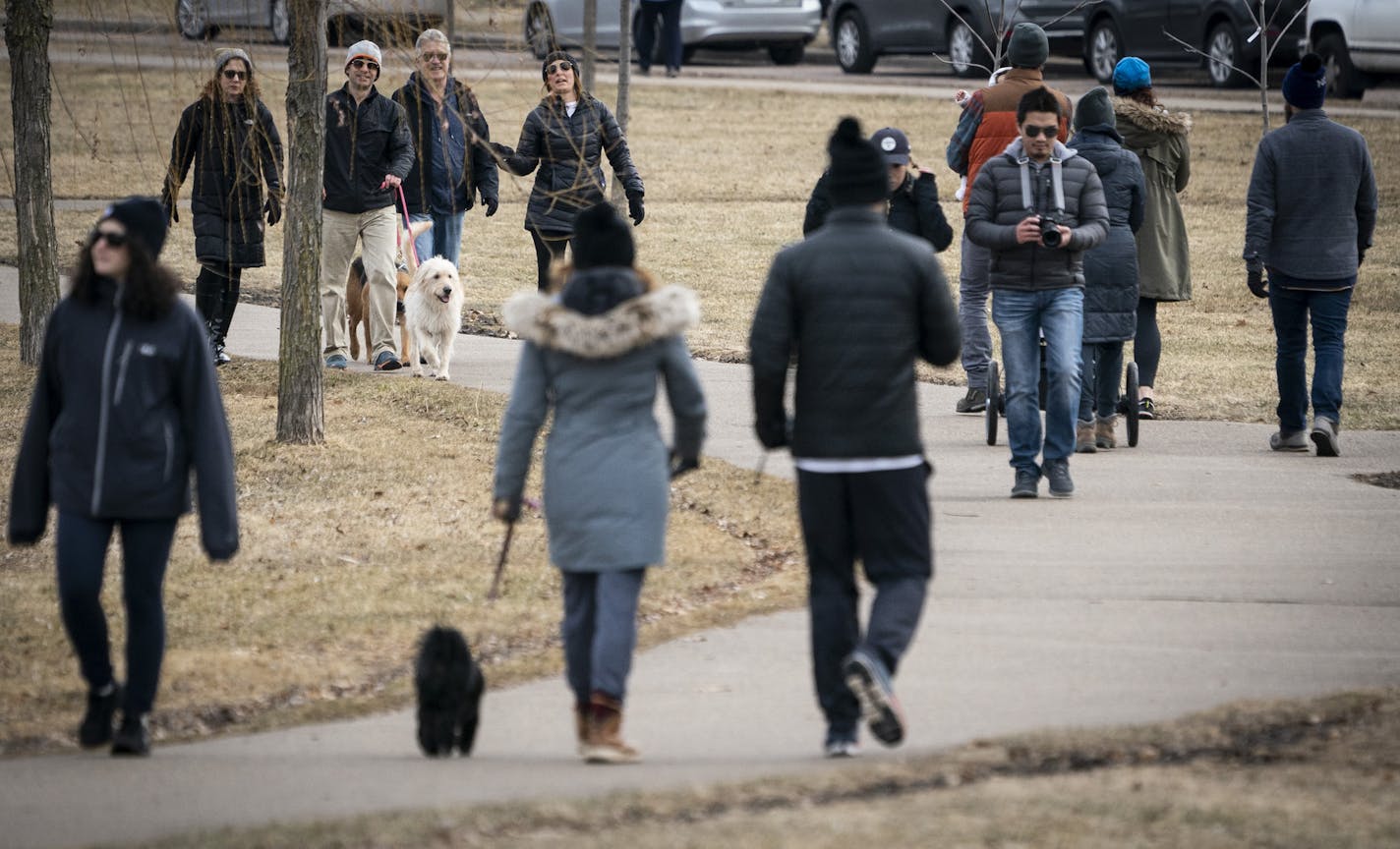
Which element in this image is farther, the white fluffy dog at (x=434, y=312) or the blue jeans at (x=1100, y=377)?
the white fluffy dog at (x=434, y=312)

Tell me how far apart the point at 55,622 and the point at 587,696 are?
2817 mm

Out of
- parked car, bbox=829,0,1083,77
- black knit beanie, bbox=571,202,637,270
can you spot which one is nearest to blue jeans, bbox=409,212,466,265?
black knit beanie, bbox=571,202,637,270

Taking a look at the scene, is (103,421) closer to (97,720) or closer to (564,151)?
(97,720)

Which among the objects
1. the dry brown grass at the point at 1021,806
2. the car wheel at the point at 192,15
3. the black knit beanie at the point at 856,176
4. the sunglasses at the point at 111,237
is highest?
the car wheel at the point at 192,15

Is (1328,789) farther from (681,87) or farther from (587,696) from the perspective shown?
(681,87)

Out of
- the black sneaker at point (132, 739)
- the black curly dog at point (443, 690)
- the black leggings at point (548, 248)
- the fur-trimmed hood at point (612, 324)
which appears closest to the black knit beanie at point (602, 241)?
the fur-trimmed hood at point (612, 324)

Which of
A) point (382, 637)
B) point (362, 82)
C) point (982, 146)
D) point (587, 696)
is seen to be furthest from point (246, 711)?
point (362, 82)

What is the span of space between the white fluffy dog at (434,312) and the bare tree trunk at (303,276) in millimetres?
1672

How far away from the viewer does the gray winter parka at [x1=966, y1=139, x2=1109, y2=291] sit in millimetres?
9117

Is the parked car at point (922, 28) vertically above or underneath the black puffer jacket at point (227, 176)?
above

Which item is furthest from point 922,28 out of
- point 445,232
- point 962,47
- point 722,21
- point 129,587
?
point 129,587

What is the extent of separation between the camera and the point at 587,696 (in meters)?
5.82

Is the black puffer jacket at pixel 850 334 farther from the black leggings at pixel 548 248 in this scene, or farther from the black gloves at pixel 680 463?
the black leggings at pixel 548 248

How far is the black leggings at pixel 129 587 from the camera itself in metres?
5.97
